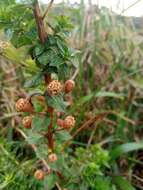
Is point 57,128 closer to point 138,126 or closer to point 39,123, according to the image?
point 39,123

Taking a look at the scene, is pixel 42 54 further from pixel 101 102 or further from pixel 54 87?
pixel 101 102

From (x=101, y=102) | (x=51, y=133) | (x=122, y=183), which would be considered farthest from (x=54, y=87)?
(x=101, y=102)

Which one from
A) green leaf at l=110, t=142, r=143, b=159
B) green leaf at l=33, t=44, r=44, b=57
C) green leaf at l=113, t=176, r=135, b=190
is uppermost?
green leaf at l=33, t=44, r=44, b=57

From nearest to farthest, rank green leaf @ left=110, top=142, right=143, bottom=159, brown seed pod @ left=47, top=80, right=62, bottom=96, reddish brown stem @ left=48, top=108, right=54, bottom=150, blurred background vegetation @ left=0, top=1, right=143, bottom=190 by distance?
brown seed pod @ left=47, top=80, right=62, bottom=96, reddish brown stem @ left=48, top=108, right=54, bottom=150, blurred background vegetation @ left=0, top=1, right=143, bottom=190, green leaf @ left=110, top=142, right=143, bottom=159

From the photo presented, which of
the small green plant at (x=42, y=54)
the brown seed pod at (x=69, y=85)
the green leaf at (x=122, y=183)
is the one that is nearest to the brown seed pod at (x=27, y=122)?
the small green plant at (x=42, y=54)

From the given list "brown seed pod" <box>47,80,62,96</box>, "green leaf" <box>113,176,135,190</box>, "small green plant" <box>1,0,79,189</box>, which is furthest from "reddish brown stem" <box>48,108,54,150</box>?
"green leaf" <box>113,176,135,190</box>

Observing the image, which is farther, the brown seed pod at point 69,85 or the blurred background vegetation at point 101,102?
the blurred background vegetation at point 101,102

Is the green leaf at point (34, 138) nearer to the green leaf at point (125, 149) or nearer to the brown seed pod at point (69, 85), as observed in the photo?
the brown seed pod at point (69, 85)

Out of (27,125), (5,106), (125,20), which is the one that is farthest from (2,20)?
(125,20)

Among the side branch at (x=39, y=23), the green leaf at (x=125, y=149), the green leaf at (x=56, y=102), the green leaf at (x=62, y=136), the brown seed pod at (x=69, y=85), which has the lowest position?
the green leaf at (x=125, y=149)

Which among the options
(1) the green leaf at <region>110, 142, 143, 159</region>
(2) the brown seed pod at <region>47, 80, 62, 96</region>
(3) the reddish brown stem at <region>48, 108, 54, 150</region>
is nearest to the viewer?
(2) the brown seed pod at <region>47, 80, 62, 96</region>

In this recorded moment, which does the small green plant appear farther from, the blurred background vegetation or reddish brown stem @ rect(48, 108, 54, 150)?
the blurred background vegetation
